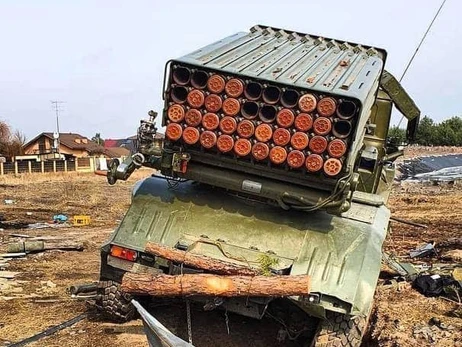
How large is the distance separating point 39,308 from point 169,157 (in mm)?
2869

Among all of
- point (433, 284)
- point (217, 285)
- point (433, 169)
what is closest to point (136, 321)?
point (217, 285)

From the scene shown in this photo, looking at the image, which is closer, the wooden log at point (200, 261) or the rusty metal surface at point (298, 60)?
the wooden log at point (200, 261)

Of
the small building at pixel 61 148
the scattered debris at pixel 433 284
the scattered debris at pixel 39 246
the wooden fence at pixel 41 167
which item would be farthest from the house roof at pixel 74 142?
the scattered debris at pixel 433 284

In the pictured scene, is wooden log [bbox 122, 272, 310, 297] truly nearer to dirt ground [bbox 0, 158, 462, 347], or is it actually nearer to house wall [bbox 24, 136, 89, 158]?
dirt ground [bbox 0, 158, 462, 347]

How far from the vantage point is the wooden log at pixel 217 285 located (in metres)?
4.76

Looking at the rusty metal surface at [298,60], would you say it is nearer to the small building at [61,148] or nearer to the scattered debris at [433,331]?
the scattered debris at [433,331]

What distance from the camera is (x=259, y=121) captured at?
5512mm

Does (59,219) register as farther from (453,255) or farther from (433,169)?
(433,169)

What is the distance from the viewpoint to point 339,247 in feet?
18.0

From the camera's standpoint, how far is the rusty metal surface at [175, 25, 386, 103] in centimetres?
552

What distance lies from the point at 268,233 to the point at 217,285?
1080 mm

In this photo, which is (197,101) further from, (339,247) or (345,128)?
(339,247)

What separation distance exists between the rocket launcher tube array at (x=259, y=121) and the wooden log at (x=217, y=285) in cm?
113

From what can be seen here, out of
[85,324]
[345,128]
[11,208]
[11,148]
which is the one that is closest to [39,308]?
[85,324]
